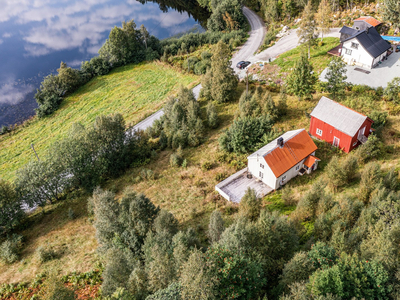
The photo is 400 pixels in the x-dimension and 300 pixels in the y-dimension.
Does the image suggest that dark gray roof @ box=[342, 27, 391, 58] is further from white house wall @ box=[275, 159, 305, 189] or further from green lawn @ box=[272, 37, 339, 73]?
white house wall @ box=[275, 159, 305, 189]

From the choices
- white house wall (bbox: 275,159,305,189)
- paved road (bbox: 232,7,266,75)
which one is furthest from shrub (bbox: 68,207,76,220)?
paved road (bbox: 232,7,266,75)

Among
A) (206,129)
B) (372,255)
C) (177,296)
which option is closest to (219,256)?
(177,296)

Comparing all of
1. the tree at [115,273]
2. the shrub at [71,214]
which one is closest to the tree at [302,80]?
the tree at [115,273]

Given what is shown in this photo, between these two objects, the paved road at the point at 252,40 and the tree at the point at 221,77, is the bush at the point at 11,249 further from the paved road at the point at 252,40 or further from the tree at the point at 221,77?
the paved road at the point at 252,40

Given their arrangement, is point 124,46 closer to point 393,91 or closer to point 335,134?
point 335,134

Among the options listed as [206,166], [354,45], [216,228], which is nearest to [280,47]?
[354,45]

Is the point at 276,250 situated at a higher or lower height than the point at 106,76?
lower

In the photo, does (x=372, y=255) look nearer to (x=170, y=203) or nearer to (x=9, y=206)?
(x=170, y=203)
